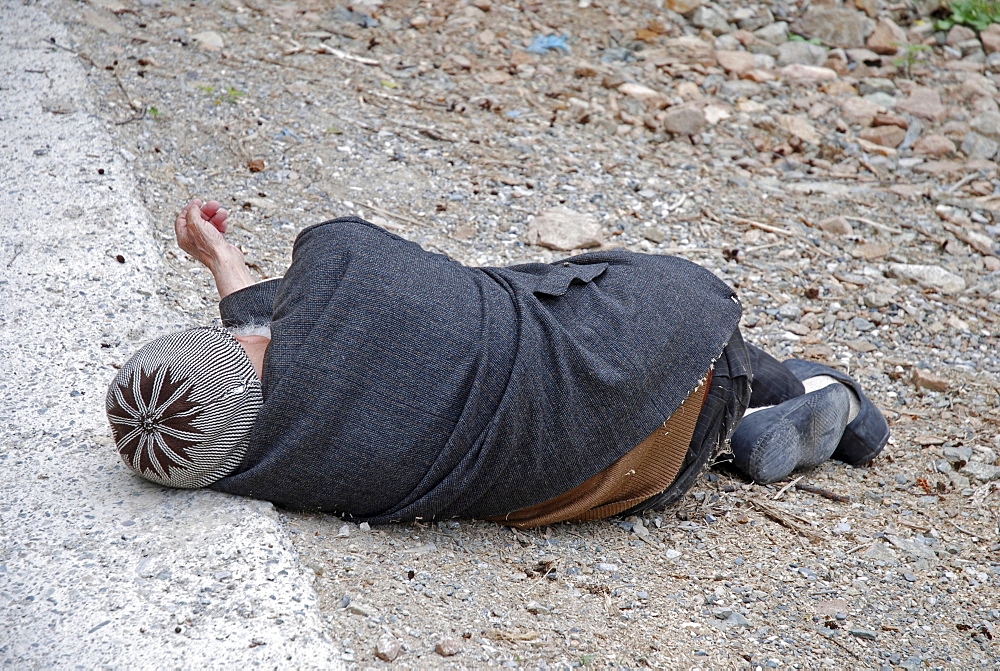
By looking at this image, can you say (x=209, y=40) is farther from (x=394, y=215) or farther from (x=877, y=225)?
(x=877, y=225)

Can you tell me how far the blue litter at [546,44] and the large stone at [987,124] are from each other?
2202 millimetres

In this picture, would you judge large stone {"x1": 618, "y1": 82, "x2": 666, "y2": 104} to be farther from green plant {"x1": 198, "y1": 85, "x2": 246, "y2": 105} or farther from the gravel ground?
green plant {"x1": 198, "y1": 85, "x2": 246, "y2": 105}

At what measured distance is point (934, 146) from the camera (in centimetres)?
457

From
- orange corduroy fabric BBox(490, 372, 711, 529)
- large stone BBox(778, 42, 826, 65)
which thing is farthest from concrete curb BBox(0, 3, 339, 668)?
large stone BBox(778, 42, 826, 65)

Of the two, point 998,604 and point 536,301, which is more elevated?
point 536,301

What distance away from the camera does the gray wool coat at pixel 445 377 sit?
5.96 feet

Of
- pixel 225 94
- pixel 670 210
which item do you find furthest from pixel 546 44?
pixel 225 94

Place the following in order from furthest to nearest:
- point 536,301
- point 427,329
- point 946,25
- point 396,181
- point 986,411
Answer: point 946,25 → point 396,181 → point 986,411 → point 536,301 → point 427,329

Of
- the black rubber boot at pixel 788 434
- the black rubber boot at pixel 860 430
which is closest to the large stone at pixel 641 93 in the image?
the black rubber boot at pixel 860 430

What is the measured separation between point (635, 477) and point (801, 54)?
398 centimetres

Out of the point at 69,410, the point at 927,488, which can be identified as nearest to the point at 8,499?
the point at 69,410

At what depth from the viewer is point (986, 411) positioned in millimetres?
3055

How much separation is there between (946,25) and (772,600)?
4.78 meters

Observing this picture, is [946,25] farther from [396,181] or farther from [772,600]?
[772,600]
